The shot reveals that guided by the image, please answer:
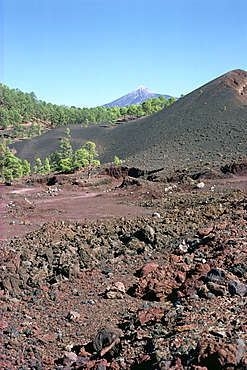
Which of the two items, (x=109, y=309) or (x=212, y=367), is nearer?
(x=212, y=367)

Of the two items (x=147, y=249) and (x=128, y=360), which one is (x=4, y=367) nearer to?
(x=128, y=360)

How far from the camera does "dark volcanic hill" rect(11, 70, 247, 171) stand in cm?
4256

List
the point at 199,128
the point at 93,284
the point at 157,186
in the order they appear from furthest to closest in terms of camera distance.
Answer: the point at 199,128, the point at 157,186, the point at 93,284

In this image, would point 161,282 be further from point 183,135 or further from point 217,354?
point 183,135

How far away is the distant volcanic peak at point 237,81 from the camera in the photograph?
203 feet

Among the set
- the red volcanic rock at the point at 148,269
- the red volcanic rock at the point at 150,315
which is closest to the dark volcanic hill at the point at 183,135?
A: the red volcanic rock at the point at 148,269

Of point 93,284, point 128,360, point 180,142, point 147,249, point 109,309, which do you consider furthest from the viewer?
point 180,142

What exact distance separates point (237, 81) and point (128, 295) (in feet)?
217

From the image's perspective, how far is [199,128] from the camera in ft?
171

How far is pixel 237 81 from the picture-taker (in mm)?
65188

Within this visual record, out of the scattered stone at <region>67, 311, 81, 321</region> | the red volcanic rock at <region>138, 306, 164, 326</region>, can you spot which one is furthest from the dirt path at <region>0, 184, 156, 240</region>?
the red volcanic rock at <region>138, 306, 164, 326</region>

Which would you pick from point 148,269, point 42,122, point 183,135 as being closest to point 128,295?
point 148,269

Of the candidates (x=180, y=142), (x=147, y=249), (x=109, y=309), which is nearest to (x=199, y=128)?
(x=180, y=142)

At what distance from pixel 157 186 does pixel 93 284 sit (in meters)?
20.4
